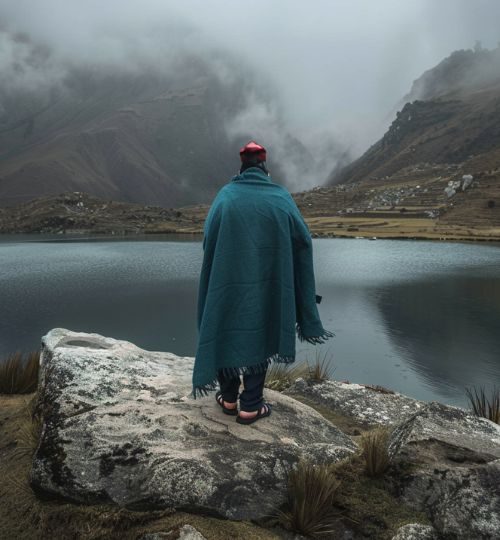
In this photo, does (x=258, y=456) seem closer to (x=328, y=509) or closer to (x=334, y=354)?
(x=328, y=509)

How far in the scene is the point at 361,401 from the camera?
7.38 metres

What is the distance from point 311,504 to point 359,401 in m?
4.06

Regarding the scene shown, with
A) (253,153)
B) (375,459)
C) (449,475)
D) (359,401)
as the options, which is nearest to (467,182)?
(359,401)

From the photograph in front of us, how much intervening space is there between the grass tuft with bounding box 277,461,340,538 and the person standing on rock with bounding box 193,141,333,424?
46.2 inches

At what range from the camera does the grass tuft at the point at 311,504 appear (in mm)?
3471

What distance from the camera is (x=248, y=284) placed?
4.60 metres

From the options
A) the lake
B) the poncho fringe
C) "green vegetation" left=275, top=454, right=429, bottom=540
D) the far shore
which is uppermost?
the poncho fringe

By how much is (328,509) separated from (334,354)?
676 inches

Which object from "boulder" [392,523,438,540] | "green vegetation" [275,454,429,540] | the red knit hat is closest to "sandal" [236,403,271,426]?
"green vegetation" [275,454,429,540]

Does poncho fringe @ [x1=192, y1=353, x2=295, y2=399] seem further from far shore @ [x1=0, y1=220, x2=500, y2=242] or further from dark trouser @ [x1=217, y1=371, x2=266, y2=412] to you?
far shore @ [x1=0, y1=220, x2=500, y2=242]

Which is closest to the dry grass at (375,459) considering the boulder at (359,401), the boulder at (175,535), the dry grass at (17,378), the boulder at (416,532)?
the boulder at (416,532)

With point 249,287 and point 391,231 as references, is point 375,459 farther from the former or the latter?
point 391,231

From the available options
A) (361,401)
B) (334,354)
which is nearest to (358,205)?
(334,354)

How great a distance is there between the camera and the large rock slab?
3.63 meters
